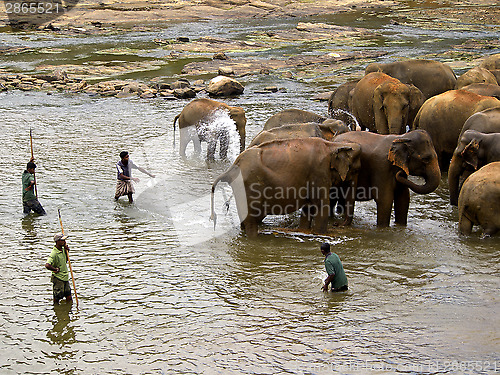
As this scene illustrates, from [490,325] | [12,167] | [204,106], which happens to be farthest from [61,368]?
[204,106]

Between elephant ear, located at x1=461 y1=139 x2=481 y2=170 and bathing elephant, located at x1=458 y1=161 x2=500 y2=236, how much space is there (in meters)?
1.02

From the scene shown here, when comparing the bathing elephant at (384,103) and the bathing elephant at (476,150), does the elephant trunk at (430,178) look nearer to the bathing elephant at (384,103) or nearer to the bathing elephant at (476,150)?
the bathing elephant at (476,150)

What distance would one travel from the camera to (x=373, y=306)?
7754mm

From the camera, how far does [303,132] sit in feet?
37.5

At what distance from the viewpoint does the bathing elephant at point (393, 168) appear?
9.90 meters

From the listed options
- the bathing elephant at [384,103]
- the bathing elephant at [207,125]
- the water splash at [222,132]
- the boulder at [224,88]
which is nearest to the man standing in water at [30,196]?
the bathing elephant at [207,125]

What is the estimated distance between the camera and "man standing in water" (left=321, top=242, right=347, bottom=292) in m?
7.91

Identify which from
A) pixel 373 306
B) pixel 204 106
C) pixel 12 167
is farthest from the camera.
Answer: pixel 204 106

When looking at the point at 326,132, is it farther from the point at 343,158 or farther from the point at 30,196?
the point at 30,196

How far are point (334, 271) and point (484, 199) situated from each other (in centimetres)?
264

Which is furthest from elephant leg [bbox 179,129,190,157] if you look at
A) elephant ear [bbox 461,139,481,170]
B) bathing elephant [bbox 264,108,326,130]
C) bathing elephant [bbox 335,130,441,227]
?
elephant ear [bbox 461,139,481,170]

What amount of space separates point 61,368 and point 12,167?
8.24 metres

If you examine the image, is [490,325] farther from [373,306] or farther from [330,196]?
[330,196]

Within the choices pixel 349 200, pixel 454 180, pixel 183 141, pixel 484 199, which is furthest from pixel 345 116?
pixel 484 199
